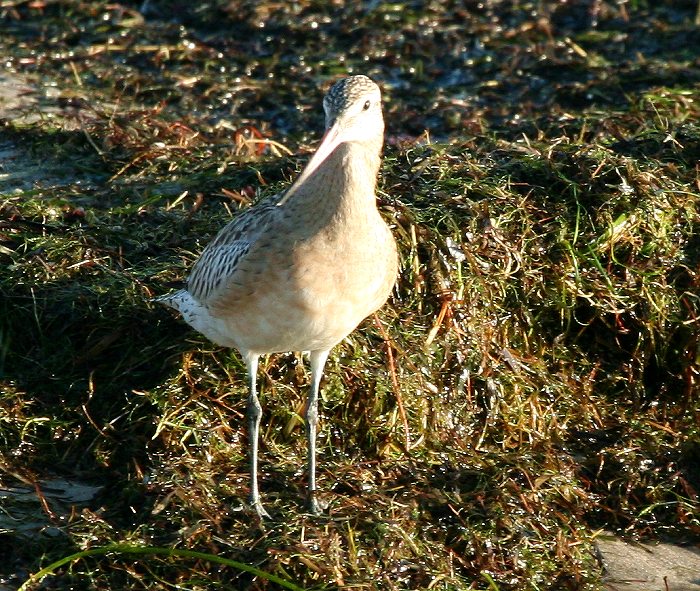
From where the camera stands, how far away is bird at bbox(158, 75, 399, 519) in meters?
4.38

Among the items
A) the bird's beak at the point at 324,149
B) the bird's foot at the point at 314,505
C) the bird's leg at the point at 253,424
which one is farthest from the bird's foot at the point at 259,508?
the bird's beak at the point at 324,149

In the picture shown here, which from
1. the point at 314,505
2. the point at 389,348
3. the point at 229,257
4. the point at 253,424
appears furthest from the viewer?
the point at 389,348

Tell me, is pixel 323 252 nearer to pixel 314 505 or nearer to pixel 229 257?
pixel 229 257

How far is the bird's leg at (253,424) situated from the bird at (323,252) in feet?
0.81

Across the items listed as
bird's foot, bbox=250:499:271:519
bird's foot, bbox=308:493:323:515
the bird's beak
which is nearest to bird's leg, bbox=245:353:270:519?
bird's foot, bbox=250:499:271:519

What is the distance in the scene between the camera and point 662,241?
20.3 ft

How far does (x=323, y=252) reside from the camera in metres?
4.38

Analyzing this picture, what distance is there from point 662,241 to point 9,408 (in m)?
3.32

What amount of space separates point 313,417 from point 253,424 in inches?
9.9

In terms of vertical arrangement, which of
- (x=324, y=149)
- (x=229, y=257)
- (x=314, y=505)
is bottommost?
(x=314, y=505)

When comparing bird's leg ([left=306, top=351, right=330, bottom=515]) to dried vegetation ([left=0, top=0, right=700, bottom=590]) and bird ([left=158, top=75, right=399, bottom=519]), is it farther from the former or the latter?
bird ([left=158, top=75, right=399, bottom=519])

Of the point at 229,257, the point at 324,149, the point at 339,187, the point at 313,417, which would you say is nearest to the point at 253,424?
the point at 313,417

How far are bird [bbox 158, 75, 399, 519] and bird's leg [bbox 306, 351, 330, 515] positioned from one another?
0.77 feet

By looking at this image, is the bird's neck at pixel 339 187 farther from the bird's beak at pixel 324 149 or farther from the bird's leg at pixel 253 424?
the bird's leg at pixel 253 424
